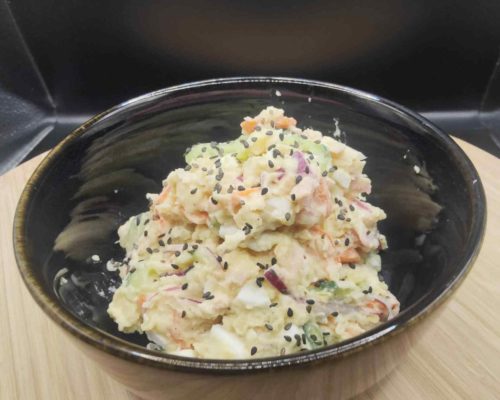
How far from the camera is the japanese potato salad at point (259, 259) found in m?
1.01

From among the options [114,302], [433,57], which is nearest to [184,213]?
[114,302]

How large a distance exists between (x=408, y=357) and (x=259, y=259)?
0.36m

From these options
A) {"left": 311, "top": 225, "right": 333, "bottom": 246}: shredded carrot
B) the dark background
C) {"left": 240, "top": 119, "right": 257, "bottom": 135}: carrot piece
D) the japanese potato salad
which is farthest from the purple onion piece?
the dark background

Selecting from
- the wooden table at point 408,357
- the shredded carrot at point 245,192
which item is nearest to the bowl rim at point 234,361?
the wooden table at point 408,357

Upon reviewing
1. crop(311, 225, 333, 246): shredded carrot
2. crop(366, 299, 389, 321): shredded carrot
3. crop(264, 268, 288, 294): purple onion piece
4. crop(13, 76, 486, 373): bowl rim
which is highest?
crop(13, 76, 486, 373): bowl rim

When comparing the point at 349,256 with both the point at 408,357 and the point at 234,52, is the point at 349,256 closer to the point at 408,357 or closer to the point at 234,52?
the point at 408,357

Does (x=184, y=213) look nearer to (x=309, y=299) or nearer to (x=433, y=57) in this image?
(x=309, y=299)

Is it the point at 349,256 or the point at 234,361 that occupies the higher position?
the point at 234,361

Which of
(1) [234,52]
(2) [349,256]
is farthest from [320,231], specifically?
(1) [234,52]

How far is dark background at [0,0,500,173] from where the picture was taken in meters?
2.55

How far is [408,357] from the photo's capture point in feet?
3.67

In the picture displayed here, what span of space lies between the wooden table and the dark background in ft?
4.55

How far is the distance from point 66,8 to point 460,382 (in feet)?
7.50

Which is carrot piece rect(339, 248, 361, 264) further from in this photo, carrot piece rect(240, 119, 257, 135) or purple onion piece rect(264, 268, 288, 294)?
carrot piece rect(240, 119, 257, 135)
